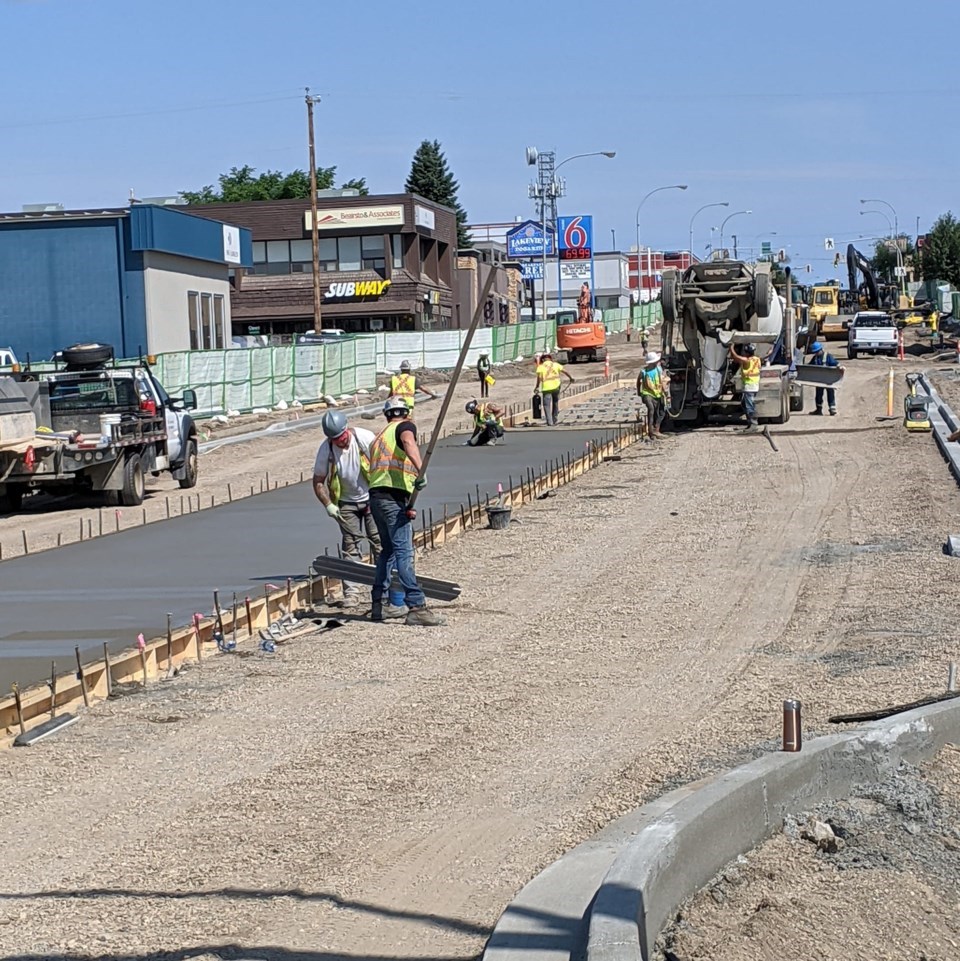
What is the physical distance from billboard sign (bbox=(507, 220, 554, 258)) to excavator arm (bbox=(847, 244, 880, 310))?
16.8 m

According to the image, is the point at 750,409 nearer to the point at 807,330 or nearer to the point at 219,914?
the point at 807,330

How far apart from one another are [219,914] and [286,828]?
42.8 inches

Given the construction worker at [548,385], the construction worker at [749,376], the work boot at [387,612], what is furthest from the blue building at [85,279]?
the work boot at [387,612]

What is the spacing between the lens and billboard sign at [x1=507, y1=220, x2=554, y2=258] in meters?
74.9

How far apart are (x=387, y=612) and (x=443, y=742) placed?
4031 mm

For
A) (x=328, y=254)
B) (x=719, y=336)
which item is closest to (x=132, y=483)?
(x=719, y=336)

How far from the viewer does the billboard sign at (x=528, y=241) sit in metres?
74.9

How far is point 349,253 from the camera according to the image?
78312mm

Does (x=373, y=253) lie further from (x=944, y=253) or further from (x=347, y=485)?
(x=347, y=485)

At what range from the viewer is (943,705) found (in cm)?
756

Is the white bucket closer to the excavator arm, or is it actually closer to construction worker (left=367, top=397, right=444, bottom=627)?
construction worker (left=367, top=397, right=444, bottom=627)

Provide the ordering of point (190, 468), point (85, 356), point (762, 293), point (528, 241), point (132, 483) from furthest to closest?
point (528, 241), point (762, 293), point (190, 468), point (85, 356), point (132, 483)

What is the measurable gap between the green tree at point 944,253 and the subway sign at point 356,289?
3168cm

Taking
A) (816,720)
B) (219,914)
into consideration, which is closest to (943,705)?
(816,720)
